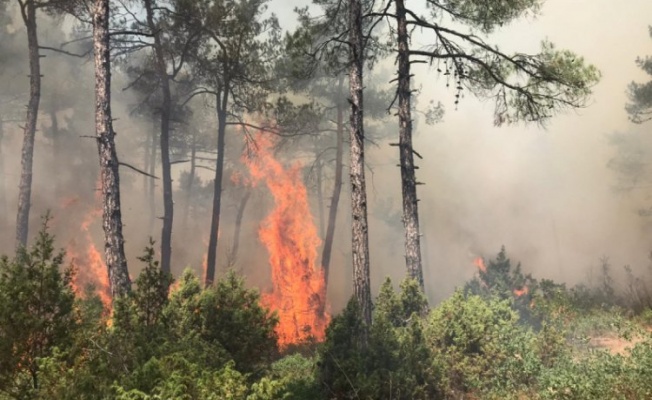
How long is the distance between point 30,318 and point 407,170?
28.2 ft

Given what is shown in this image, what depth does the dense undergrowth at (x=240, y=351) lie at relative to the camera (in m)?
3.93

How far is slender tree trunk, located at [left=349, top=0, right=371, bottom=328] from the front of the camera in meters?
8.47

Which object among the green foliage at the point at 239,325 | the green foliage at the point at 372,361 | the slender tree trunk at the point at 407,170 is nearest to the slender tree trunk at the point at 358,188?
the green foliage at the point at 372,361

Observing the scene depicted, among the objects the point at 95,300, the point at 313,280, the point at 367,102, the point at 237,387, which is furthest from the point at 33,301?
the point at 367,102

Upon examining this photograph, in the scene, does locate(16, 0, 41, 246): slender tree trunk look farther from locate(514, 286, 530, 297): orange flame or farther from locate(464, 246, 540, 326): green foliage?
locate(514, 286, 530, 297): orange flame

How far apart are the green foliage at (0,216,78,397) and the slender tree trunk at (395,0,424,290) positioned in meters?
7.61

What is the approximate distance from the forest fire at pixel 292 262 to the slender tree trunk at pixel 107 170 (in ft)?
28.4

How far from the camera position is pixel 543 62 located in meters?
10.6

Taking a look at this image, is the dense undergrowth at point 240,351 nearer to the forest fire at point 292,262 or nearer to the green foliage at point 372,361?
the green foliage at point 372,361

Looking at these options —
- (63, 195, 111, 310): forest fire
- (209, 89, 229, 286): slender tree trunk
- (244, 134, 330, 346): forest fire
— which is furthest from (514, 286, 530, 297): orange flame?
(63, 195, 111, 310): forest fire

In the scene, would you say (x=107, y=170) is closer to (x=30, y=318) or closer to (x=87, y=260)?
(x=30, y=318)

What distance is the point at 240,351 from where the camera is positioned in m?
6.49

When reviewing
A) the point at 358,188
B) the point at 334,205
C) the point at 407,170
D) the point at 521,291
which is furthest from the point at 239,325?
the point at 334,205

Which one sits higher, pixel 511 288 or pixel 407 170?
pixel 407 170
